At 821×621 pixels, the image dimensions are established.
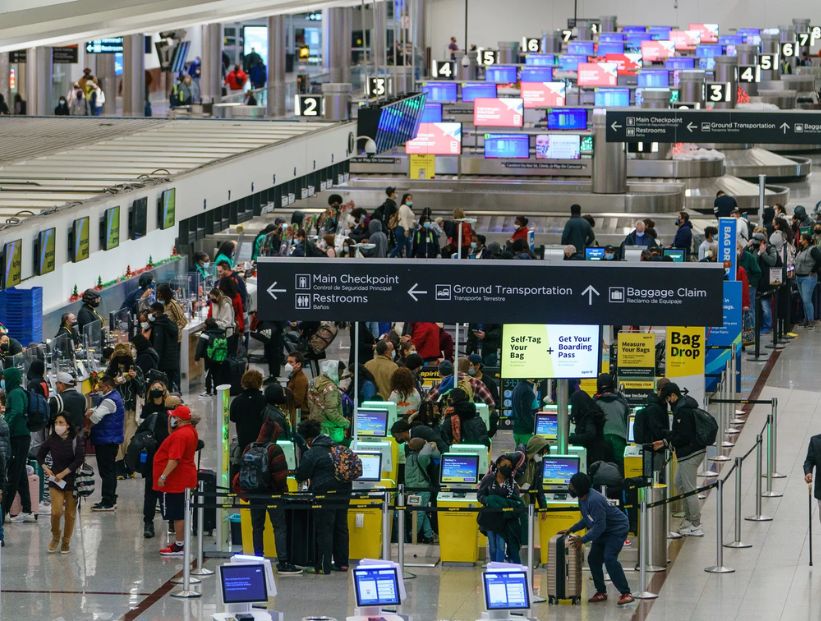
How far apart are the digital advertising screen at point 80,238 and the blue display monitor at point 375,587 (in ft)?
27.1

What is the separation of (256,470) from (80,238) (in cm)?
561

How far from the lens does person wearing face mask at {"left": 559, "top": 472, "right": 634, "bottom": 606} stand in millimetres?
11836

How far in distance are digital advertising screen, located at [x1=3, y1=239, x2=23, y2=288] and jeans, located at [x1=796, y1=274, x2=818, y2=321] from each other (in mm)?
11038

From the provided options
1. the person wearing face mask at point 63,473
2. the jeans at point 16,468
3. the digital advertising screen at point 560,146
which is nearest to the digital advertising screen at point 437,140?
the digital advertising screen at point 560,146

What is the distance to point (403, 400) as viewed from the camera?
15.3m

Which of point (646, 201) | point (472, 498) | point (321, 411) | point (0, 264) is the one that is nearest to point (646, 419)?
point (472, 498)

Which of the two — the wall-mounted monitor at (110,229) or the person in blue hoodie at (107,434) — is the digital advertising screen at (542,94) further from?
the person in blue hoodie at (107,434)

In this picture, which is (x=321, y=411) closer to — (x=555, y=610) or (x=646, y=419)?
(x=646, y=419)

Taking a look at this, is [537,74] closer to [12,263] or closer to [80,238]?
[80,238]

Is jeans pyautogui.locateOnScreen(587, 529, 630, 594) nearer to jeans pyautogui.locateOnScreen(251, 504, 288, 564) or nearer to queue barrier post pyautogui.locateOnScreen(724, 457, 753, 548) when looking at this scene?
queue barrier post pyautogui.locateOnScreen(724, 457, 753, 548)

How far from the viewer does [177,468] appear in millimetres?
12914

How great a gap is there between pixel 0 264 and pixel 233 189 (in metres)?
7.31

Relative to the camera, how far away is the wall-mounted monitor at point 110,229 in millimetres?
18234

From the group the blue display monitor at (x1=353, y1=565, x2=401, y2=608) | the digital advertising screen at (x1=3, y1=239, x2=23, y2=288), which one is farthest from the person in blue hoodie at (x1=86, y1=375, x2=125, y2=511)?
the blue display monitor at (x1=353, y1=565, x2=401, y2=608)
